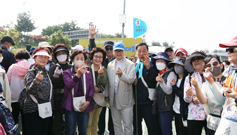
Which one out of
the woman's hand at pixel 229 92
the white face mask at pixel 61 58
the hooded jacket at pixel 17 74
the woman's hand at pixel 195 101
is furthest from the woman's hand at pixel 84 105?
the woman's hand at pixel 229 92

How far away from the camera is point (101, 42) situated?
34.8ft

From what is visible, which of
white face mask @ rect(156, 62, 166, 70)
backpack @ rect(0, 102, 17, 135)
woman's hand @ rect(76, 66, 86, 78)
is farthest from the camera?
white face mask @ rect(156, 62, 166, 70)

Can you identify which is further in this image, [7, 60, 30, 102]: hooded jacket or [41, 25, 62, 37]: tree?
[41, 25, 62, 37]: tree

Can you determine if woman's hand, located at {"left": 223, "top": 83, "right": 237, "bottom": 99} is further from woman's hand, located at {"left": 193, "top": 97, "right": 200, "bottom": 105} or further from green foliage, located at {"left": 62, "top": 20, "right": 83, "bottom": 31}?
green foliage, located at {"left": 62, "top": 20, "right": 83, "bottom": 31}

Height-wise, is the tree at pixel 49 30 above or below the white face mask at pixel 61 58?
above

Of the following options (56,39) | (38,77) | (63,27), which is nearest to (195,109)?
(38,77)

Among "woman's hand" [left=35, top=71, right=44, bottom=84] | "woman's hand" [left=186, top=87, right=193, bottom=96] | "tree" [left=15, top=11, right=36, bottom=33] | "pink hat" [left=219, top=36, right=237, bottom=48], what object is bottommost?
"woman's hand" [left=186, top=87, right=193, bottom=96]

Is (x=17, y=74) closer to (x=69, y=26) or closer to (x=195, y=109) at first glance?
(x=195, y=109)

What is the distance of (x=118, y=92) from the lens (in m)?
3.41

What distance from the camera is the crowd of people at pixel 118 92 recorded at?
2738 millimetres

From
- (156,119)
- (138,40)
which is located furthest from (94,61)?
(138,40)

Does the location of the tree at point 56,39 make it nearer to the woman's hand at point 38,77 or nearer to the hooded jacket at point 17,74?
the hooded jacket at point 17,74

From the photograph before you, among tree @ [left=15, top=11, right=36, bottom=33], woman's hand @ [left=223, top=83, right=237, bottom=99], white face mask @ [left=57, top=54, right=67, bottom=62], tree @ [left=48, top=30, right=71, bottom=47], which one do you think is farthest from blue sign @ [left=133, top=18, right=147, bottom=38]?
tree @ [left=15, top=11, right=36, bottom=33]

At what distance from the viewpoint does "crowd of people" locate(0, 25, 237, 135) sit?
2.74 meters
